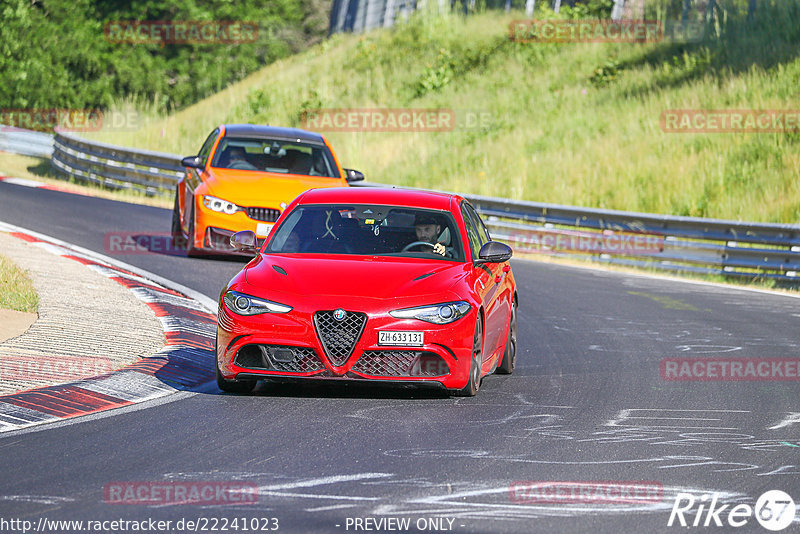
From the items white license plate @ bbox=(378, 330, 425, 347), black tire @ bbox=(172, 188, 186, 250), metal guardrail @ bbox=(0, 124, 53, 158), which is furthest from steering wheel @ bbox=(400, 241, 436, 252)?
metal guardrail @ bbox=(0, 124, 53, 158)

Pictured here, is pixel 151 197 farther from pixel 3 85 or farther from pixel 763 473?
pixel 3 85

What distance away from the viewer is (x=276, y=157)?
17.8 meters

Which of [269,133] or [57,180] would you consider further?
[57,180]

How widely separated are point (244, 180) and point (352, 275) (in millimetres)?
8046

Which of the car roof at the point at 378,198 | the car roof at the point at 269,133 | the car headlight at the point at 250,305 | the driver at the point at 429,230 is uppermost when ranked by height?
the car roof at the point at 269,133

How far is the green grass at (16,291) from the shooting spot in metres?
11.4

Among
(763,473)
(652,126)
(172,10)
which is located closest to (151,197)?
(652,126)

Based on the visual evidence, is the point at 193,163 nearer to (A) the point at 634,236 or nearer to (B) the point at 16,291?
(B) the point at 16,291

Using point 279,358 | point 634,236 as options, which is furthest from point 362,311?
point 634,236

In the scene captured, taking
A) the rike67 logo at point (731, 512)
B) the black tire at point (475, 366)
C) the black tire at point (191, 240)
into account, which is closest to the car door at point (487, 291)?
the black tire at point (475, 366)

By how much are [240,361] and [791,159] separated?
65.9ft

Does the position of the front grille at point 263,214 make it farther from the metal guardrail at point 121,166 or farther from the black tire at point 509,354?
the metal guardrail at point 121,166

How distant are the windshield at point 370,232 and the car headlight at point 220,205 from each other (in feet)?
19.9

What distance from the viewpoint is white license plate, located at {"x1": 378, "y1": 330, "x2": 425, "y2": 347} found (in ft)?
28.5
